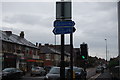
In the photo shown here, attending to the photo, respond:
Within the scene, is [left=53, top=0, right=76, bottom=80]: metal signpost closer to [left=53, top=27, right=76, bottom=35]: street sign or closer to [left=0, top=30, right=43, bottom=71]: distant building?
[left=53, top=27, right=76, bottom=35]: street sign

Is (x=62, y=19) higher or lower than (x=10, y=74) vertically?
higher

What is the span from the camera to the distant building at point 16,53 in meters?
44.3

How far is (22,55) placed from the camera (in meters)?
52.8

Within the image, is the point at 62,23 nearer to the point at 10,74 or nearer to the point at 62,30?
the point at 62,30

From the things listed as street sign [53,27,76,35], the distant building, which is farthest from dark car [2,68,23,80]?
street sign [53,27,76,35]

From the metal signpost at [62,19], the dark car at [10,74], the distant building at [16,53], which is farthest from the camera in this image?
the distant building at [16,53]

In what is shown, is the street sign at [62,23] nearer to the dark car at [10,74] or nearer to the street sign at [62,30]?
the street sign at [62,30]

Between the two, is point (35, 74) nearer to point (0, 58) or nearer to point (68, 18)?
point (0, 58)

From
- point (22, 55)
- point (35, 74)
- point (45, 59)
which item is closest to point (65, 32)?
point (35, 74)

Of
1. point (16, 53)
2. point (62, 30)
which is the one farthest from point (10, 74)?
point (16, 53)

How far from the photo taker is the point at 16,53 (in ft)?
163

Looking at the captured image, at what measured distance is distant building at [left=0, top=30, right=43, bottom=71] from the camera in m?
44.3

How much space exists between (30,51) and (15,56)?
9.59m

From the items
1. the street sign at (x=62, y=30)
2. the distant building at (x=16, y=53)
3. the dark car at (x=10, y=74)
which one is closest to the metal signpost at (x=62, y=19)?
the street sign at (x=62, y=30)
